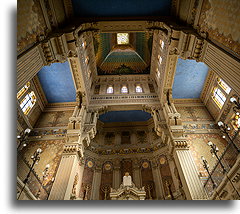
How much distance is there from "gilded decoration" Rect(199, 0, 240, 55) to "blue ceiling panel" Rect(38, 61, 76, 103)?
8692mm

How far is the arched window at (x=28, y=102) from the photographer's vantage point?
1071cm

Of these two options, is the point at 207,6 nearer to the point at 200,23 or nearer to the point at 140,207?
the point at 200,23

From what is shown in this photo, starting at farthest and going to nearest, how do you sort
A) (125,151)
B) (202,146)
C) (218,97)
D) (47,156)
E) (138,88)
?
(125,151) < (138,88) < (218,97) < (202,146) < (47,156)

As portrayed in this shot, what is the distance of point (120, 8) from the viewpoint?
30.7 feet

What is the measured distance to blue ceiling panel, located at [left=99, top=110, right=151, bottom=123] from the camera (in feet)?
49.3

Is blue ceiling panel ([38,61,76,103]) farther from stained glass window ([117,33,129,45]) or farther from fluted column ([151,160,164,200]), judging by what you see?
fluted column ([151,160,164,200])

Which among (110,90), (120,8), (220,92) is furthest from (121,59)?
(220,92)

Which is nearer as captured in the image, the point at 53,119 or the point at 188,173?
the point at 188,173

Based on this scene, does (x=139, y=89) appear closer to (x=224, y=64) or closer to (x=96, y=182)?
(x=96, y=182)

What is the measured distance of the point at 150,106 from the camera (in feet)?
38.6

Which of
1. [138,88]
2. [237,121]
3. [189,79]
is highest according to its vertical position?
[138,88]

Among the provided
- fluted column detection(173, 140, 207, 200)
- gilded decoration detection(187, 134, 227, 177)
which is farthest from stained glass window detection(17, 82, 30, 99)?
gilded decoration detection(187, 134, 227, 177)

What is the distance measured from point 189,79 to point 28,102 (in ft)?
39.6

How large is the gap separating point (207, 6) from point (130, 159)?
11.3m
